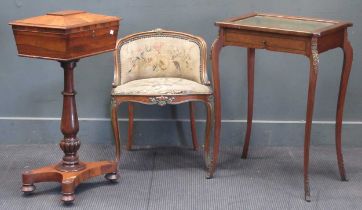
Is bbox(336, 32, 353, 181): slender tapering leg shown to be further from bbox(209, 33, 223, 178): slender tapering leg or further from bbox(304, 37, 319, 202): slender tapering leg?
bbox(209, 33, 223, 178): slender tapering leg

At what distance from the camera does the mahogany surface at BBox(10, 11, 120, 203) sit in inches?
138

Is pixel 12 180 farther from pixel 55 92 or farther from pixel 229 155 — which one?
pixel 229 155

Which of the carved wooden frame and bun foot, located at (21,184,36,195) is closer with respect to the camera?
bun foot, located at (21,184,36,195)

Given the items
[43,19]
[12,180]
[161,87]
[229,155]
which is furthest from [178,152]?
[43,19]

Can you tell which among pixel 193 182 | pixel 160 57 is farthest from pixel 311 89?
pixel 160 57

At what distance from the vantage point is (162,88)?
4012 mm

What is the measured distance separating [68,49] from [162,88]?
0.72m

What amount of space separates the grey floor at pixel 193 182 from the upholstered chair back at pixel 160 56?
57 cm

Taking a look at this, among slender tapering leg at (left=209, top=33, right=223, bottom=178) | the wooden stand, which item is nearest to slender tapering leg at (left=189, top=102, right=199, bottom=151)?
slender tapering leg at (left=209, top=33, right=223, bottom=178)

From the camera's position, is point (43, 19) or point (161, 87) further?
point (161, 87)

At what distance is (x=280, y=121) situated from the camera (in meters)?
4.68

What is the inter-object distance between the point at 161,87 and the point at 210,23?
0.73 metres

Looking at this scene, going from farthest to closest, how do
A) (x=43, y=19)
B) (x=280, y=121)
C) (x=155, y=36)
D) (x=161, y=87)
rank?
(x=280, y=121)
(x=155, y=36)
(x=161, y=87)
(x=43, y=19)

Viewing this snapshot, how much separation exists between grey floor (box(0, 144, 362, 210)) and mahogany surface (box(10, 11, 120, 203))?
103mm
